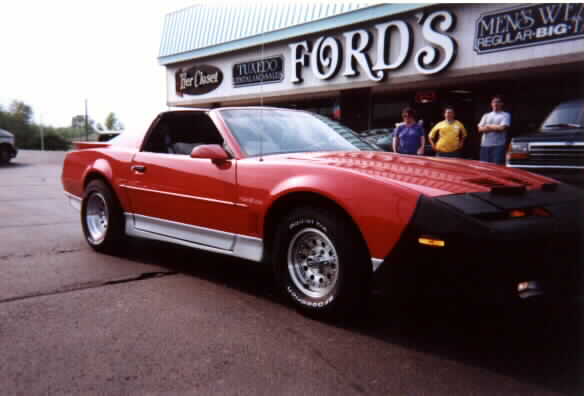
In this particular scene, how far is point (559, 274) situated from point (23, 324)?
3028mm

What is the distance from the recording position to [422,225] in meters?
2.42

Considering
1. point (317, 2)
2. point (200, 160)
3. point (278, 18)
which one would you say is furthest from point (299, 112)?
point (278, 18)

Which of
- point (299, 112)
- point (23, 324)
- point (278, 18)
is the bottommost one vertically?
point (23, 324)

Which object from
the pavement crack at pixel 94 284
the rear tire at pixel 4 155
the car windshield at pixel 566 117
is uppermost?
the car windshield at pixel 566 117

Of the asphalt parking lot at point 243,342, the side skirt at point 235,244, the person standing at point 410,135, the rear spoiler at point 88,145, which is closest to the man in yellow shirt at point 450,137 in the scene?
the person standing at point 410,135

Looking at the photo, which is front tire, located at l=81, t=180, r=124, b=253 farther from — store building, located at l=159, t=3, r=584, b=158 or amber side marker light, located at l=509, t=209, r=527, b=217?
store building, located at l=159, t=3, r=584, b=158

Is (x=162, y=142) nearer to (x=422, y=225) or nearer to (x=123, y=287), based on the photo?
(x=123, y=287)

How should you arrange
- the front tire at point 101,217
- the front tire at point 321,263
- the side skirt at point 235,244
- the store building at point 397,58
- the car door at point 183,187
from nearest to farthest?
the front tire at point 321,263, the side skirt at point 235,244, the car door at point 183,187, the front tire at point 101,217, the store building at point 397,58

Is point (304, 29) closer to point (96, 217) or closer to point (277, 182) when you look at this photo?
point (96, 217)

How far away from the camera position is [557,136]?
6.03 m

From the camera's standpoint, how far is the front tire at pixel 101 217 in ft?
14.9

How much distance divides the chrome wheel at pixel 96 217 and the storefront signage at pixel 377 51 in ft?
32.6

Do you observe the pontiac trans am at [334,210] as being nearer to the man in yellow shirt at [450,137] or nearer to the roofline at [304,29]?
the man in yellow shirt at [450,137]

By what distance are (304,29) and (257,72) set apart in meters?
3.12
